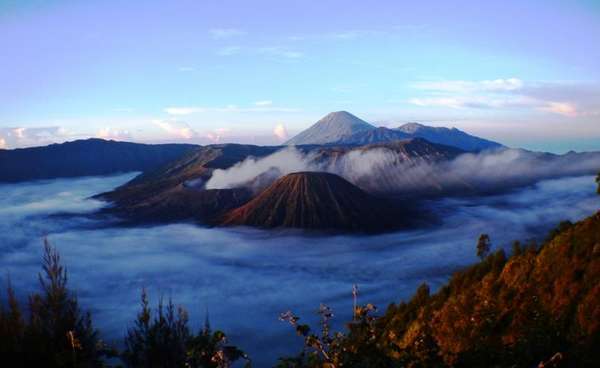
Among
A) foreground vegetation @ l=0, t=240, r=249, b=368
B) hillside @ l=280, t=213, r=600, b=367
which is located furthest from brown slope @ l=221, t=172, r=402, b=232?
foreground vegetation @ l=0, t=240, r=249, b=368

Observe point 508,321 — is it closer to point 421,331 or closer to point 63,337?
point 421,331

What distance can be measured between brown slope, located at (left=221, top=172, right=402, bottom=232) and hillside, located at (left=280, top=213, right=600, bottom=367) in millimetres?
128647

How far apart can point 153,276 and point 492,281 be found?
10939 centimetres

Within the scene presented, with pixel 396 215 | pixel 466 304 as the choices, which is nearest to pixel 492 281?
pixel 466 304

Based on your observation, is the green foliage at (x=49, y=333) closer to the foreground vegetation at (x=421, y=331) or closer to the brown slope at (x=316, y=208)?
the foreground vegetation at (x=421, y=331)

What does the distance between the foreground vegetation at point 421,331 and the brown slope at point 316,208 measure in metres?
132

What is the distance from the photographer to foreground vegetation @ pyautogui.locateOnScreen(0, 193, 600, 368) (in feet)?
28.5

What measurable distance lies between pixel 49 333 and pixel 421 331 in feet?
37.7

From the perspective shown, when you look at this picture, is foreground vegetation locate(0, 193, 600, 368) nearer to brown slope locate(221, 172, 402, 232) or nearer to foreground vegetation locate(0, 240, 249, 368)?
foreground vegetation locate(0, 240, 249, 368)

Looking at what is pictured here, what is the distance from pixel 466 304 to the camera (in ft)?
102

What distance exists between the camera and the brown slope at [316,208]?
564 ft

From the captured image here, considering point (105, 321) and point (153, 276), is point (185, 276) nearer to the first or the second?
point (153, 276)

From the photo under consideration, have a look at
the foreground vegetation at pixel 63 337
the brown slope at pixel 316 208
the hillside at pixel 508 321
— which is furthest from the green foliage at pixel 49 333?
the brown slope at pixel 316 208

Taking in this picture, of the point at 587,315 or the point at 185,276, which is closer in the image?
the point at 587,315
